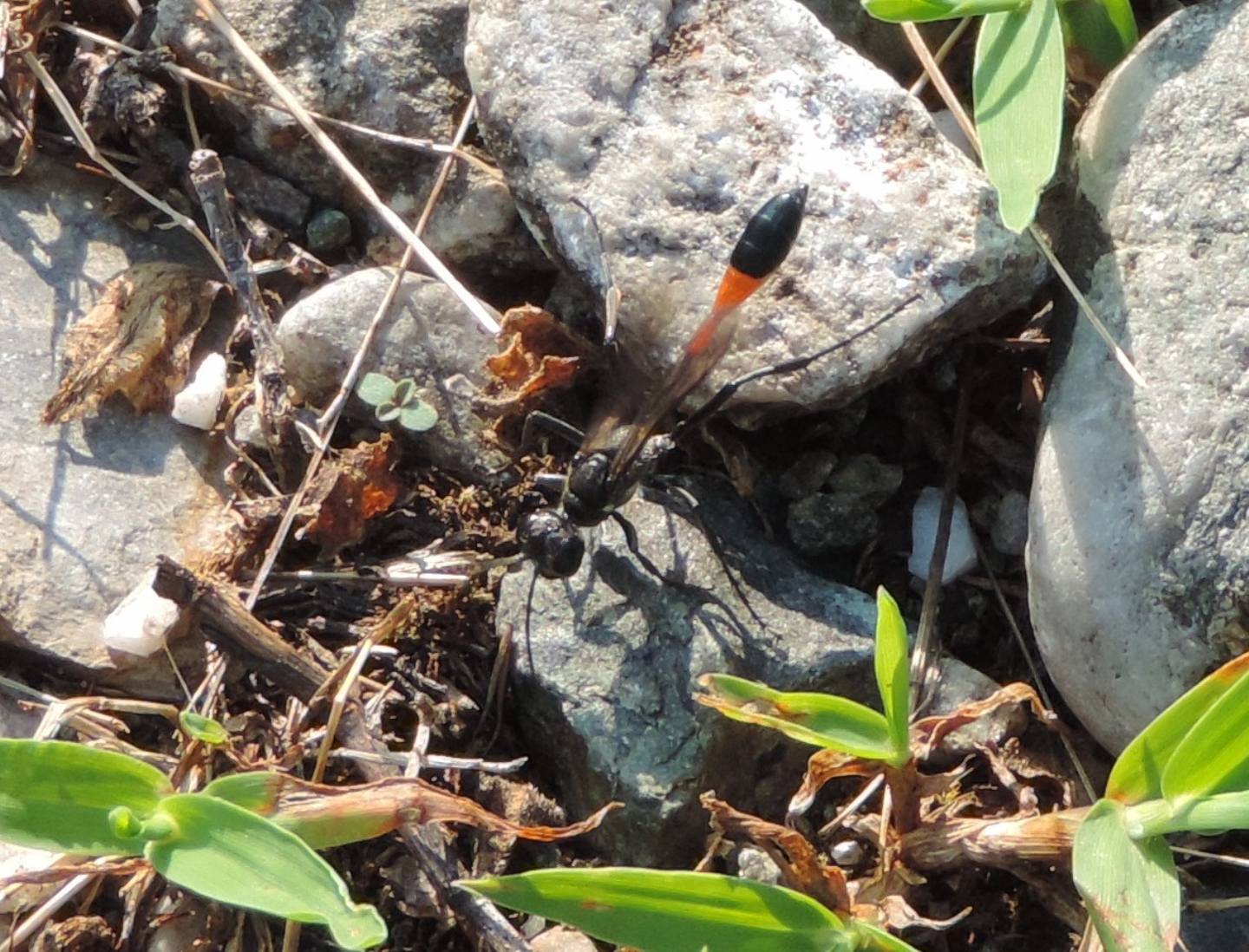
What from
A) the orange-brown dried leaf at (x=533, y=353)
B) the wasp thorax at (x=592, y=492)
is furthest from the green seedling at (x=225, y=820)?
the orange-brown dried leaf at (x=533, y=353)

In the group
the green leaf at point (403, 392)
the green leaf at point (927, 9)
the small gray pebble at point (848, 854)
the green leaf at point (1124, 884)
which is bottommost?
the small gray pebble at point (848, 854)

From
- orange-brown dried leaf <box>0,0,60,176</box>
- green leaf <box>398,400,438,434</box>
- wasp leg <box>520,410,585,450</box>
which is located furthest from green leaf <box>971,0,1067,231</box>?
orange-brown dried leaf <box>0,0,60,176</box>

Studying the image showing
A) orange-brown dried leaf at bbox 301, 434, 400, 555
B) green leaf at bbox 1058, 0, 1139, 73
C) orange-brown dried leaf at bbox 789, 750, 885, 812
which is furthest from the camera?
orange-brown dried leaf at bbox 301, 434, 400, 555

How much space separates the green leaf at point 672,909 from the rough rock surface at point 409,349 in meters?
1.20

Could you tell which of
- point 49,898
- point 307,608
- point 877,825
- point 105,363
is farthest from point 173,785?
point 877,825

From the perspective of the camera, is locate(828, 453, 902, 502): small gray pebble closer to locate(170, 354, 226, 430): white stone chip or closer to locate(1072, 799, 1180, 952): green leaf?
locate(1072, 799, 1180, 952): green leaf

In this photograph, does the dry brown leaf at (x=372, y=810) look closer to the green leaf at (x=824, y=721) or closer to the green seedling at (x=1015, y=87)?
the green leaf at (x=824, y=721)

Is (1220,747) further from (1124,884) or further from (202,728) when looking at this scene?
(202,728)

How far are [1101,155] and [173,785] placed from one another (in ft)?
7.07

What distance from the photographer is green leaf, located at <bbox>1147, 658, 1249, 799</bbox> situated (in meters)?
2.11

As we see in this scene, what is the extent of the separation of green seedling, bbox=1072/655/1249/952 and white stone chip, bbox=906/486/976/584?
699mm

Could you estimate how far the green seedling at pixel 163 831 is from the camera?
2.09 m

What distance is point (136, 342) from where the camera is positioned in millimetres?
3102

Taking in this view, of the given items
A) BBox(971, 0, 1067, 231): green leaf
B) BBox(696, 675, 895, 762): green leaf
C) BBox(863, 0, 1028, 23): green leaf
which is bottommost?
BBox(696, 675, 895, 762): green leaf
